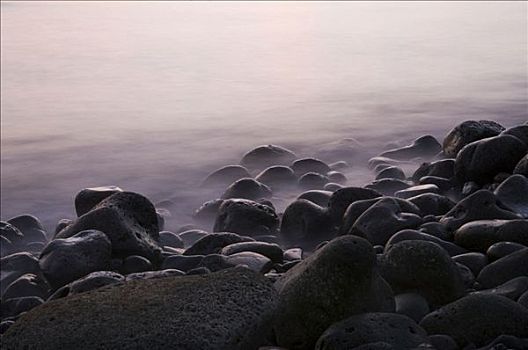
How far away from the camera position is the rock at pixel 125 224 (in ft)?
17.5

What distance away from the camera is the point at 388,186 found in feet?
22.6

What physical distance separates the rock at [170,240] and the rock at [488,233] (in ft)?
6.54

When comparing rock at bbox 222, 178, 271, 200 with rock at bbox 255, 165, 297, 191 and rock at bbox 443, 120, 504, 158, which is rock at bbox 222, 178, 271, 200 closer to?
rock at bbox 255, 165, 297, 191

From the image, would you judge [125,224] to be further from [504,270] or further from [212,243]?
[504,270]

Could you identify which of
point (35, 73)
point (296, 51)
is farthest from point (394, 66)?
point (35, 73)

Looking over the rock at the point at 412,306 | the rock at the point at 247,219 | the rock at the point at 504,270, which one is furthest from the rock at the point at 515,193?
the rock at the point at 412,306

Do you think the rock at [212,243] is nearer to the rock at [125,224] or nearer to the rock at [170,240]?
the rock at [125,224]

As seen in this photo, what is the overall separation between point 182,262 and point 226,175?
9.55ft

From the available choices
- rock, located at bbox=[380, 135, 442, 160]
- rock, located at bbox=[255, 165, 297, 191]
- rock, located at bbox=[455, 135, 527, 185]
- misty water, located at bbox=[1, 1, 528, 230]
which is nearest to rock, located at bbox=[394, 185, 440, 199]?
rock, located at bbox=[455, 135, 527, 185]

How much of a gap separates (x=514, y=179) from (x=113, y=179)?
4213mm

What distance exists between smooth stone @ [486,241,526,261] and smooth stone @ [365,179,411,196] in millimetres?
2366

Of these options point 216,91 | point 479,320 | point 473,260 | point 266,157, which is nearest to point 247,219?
point 473,260

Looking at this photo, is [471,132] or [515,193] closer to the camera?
[515,193]

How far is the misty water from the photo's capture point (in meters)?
8.95
